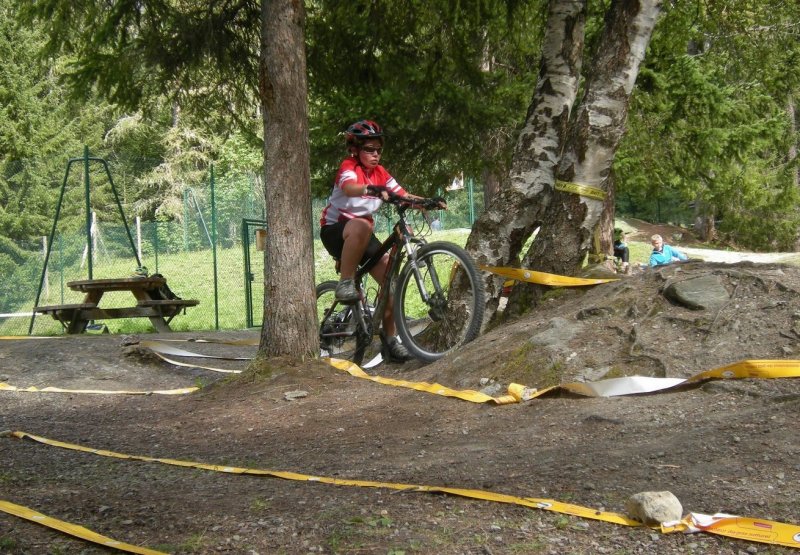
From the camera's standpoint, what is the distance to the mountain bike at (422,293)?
22.6 feet

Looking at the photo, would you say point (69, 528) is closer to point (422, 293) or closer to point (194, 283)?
point (422, 293)

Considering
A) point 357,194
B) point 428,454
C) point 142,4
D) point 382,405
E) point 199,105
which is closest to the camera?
point 428,454

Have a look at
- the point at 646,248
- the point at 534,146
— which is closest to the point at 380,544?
the point at 534,146

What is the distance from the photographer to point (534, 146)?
26.2 ft

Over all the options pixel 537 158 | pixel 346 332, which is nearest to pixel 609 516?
pixel 346 332

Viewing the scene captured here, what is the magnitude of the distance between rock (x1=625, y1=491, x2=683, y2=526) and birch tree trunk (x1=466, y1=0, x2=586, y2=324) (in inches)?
179

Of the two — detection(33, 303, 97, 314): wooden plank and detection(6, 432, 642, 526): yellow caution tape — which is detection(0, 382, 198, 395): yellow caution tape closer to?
detection(6, 432, 642, 526): yellow caution tape

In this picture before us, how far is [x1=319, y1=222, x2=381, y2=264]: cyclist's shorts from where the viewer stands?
24.4 feet

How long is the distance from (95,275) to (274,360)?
12630mm

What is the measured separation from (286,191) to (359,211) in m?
0.57

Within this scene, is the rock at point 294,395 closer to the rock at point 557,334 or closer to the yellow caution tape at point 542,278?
the rock at point 557,334

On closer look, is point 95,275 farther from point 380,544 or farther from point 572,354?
point 380,544

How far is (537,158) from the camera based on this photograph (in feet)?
26.0

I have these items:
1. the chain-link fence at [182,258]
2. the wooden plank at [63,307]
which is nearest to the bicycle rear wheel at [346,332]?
the wooden plank at [63,307]
